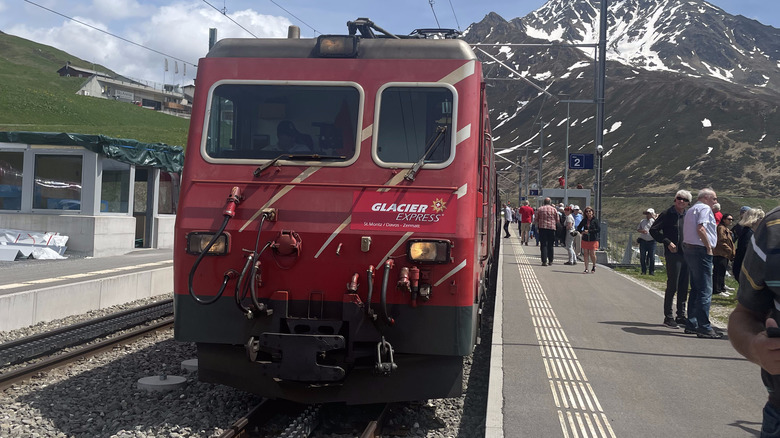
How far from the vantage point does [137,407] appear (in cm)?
658

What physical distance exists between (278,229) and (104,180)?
14.7 meters

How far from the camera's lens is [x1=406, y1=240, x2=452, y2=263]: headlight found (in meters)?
5.77

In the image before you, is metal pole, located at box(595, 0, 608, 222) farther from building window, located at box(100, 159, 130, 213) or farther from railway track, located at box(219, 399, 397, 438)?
railway track, located at box(219, 399, 397, 438)

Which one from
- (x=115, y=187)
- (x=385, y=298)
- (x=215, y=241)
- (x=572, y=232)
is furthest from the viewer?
(x=572, y=232)

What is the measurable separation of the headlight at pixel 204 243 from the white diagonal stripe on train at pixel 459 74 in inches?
86.3

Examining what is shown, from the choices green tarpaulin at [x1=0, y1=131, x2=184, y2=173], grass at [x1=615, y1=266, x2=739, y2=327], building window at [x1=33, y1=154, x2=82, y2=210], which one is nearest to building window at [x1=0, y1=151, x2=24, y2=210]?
building window at [x1=33, y1=154, x2=82, y2=210]

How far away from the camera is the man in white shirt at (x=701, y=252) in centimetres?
960

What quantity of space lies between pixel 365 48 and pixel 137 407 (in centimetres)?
365

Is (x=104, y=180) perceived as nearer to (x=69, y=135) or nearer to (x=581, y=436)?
(x=69, y=135)

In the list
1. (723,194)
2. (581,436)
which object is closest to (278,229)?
(581,436)

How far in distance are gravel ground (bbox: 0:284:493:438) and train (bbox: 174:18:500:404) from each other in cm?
43

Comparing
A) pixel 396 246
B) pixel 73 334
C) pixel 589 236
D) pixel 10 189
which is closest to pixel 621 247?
pixel 589 236

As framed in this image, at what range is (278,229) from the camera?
19.5ft

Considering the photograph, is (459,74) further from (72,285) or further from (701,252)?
(72,285)
